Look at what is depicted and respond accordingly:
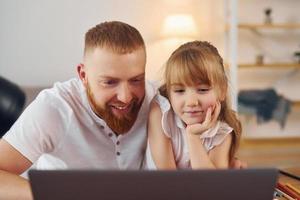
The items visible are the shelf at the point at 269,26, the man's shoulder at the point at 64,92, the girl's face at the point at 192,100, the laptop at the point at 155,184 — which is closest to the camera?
the laptop at the point at 155,184

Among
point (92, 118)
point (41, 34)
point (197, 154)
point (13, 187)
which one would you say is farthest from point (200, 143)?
point (41, 34)

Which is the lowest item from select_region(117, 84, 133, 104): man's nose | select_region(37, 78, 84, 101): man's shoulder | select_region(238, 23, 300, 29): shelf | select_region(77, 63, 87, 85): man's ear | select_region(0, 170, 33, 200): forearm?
select_region(238, 23, 300, 29): shelf

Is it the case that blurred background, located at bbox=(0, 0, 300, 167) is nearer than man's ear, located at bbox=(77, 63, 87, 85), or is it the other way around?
man's ear, located at bbox=(77, 63, 87, 85)

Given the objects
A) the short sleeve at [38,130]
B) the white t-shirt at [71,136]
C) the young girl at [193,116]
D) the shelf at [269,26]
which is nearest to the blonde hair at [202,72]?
the young girl at [193,116]

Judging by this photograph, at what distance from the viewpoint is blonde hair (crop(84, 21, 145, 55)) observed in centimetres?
75

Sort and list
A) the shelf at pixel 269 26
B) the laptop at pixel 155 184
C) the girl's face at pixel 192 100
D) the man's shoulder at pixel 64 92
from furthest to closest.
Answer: the shelf at pixel 269 26 < the man's shoulder at pixel 64 92 < the girl's face at pixel 192 100 < the laptop at pixel 155 184

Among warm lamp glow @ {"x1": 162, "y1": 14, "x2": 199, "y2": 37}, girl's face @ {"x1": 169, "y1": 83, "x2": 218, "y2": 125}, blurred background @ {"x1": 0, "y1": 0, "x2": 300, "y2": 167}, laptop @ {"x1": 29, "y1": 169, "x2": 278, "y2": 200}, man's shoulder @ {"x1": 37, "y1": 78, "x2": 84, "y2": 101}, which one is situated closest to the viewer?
laptop @ {"x1": 29, "y1": 169, "x2": 278, "y2": 200}

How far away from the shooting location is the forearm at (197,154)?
0.73m

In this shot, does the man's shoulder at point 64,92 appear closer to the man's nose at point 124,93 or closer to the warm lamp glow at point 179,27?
the man's nose at point 124,93

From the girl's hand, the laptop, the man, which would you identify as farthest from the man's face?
the laptop

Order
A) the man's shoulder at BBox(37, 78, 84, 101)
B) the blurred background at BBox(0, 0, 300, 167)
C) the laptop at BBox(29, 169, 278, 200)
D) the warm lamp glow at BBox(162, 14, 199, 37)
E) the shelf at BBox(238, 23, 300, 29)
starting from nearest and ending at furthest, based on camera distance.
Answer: the laptop at BBox(29, 169, 278, 200) → the man's shoulder at BBox(37, 78, 84, 101) → the blurred background at BBox(0, 0, 300, 167) → the warm lamp glow at BBox(162, 14, 199, 37) → the shelf at BBox(238, 23, 300, 29)

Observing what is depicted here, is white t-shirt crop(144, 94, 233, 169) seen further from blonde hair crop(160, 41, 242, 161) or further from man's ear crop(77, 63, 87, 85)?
man's ear crop(77, 63, 87, 85)

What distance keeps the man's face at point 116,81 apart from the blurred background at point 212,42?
0.04 metres

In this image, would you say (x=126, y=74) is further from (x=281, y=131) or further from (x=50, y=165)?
(x=281, y=131)
